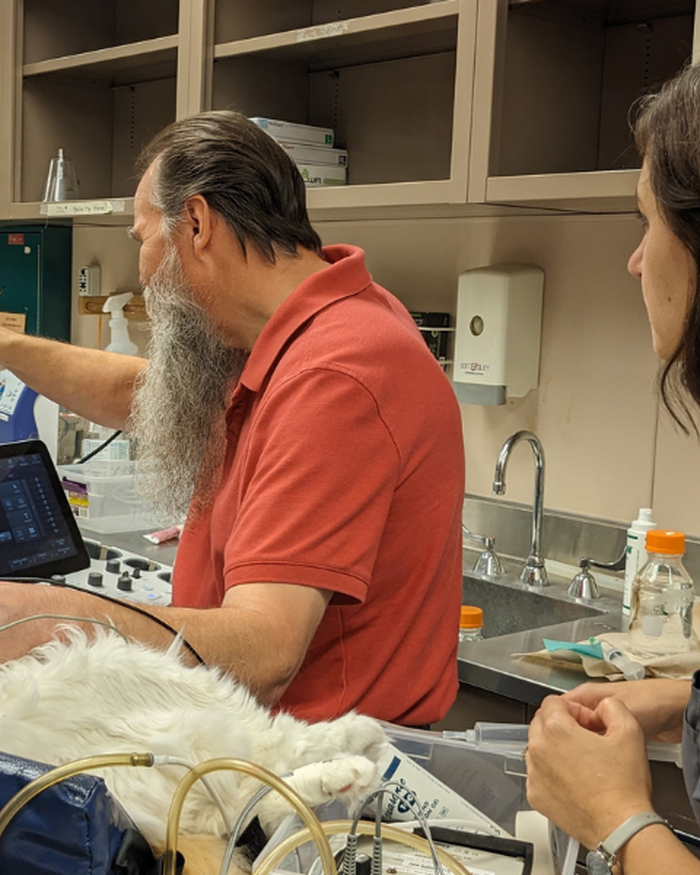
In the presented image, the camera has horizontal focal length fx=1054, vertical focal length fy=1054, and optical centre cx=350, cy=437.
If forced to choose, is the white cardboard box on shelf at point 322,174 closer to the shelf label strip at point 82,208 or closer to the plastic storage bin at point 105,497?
the shelf label strip at point 82,208

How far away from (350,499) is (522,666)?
73 centimetres

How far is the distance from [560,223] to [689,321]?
4.79ft

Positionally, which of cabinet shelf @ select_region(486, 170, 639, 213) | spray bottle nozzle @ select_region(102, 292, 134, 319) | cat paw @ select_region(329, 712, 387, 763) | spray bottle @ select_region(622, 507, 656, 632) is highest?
cabinet shelf @ select_region(486, 170, 639, 213)

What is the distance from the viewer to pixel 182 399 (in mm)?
1557

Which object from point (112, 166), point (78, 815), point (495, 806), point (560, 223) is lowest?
point (495, 806)

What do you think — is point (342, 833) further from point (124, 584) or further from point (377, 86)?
point (377, 86)

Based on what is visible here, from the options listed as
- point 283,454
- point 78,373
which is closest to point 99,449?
point 78,373

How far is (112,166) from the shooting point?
3.33 metres

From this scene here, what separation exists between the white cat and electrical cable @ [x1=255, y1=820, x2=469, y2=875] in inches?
0.9

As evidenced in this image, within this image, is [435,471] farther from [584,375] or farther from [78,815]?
[584,375]

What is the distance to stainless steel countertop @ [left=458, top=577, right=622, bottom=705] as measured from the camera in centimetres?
163

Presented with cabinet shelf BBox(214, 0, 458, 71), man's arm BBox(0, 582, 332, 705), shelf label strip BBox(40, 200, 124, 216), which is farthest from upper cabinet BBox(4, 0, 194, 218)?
man's arm BBox(0, 582, 332, 705)

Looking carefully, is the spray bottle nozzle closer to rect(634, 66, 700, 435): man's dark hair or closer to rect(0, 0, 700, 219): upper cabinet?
rect(0, 0, 700, 219): upper cabinet

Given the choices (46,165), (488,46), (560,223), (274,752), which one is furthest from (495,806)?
(46,165)
